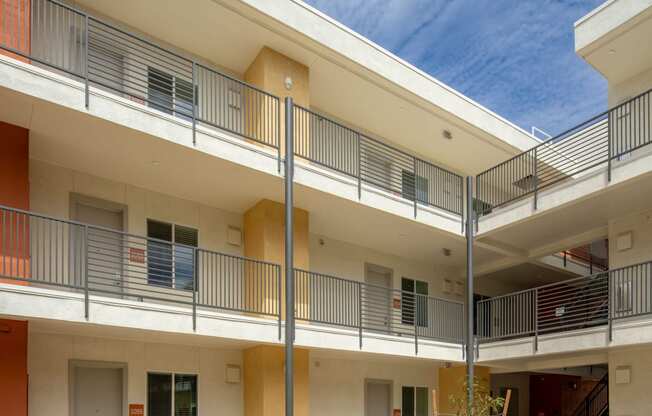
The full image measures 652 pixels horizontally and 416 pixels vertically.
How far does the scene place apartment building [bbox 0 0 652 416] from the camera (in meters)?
10.7

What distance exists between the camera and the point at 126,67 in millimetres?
13062

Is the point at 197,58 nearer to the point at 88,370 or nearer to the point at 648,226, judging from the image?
the point at 88,370

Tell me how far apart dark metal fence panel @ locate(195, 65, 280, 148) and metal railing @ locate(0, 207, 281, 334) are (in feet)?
11.0

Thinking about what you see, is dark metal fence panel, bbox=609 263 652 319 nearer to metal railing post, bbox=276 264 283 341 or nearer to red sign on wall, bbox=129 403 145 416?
metal railing post, bbox=276 264 283 341

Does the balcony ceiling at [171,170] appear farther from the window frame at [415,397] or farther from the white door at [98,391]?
the window frame at [415,397]

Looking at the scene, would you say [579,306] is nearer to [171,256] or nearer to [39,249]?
[171,256]

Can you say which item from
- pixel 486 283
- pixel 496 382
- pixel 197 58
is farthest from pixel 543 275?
pixel 197 58

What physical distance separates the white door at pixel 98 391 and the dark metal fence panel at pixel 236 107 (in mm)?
6325

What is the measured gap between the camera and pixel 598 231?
1648cm

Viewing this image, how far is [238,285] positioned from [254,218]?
5.76ft

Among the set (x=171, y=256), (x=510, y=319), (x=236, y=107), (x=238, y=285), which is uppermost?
(x=236, y=107)

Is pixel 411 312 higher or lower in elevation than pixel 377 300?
lower

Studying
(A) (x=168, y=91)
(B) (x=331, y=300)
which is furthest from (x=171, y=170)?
(B) (x=331, y=300)

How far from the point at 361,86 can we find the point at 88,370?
10.1m
